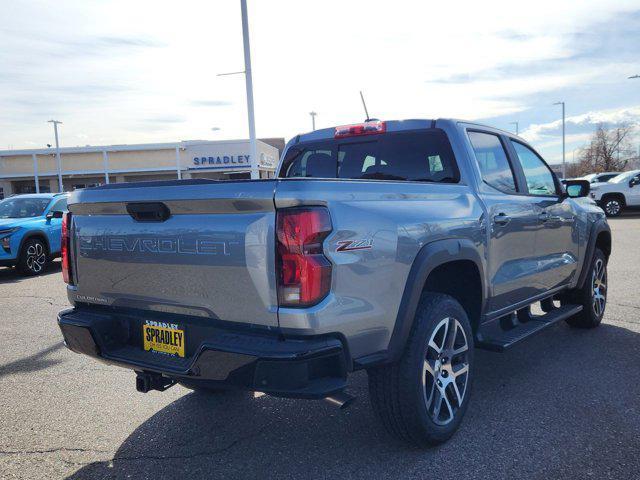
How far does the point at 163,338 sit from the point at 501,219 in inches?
96.0

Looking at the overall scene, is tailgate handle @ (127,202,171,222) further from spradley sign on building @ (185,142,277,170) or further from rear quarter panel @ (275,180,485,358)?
spradley sign on building @ (185,142,277,170)

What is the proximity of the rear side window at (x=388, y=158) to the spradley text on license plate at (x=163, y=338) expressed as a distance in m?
1.96

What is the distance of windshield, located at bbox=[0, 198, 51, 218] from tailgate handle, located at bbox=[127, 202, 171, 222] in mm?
9830

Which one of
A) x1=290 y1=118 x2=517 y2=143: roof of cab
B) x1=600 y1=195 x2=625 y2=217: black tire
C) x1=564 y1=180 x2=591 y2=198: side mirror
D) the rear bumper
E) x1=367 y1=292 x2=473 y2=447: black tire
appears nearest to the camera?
the rear bumper

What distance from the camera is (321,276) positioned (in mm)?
2516

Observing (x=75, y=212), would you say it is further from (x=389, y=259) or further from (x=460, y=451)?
(x=460, y=451)

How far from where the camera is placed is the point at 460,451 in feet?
10.5

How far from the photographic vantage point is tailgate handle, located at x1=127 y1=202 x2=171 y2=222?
2865 mm

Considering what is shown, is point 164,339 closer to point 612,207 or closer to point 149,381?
point 149,381

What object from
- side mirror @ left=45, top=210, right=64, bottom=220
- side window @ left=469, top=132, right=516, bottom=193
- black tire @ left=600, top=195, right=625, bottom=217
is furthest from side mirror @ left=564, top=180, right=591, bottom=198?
black tire @ left=600, top=195, right=625, bottom=217

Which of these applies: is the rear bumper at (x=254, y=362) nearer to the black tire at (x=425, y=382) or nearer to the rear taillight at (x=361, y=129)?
the black tire at (x=425, y=382)

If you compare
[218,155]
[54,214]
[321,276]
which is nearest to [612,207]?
[54,214]

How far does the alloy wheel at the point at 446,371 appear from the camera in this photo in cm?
324

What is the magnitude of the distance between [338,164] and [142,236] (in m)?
1.94
